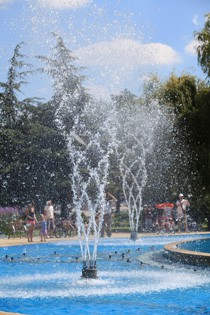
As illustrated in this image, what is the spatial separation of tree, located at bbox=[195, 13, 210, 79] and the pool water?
1790 centimetres

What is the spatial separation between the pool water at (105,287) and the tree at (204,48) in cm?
1790

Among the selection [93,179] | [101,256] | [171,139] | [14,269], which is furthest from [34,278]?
[93,179]

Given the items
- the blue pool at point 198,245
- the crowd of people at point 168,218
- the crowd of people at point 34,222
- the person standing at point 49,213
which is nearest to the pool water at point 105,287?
the blue pool at point 198,245

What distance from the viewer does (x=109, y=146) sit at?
36531 millimetres

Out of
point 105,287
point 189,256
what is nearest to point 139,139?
point 189,256

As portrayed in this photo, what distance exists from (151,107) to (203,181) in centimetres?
628

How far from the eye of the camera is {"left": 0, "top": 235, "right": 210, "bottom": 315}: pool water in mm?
7664

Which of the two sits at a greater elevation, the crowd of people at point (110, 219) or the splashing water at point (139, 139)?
the splashing water at point (139, 139)

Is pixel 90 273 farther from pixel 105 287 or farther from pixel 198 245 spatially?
pixel 198 245

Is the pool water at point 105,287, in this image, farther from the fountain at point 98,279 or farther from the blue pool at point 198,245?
the blue pool at point 198,245

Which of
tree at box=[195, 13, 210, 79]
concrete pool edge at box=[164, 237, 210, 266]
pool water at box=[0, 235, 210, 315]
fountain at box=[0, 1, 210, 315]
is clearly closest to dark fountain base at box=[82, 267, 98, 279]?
fountain at box=[0, 1, 210, 315]

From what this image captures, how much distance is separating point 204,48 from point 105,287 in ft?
75.4

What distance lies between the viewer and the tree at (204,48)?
100 ft

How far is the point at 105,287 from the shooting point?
9.23 m
